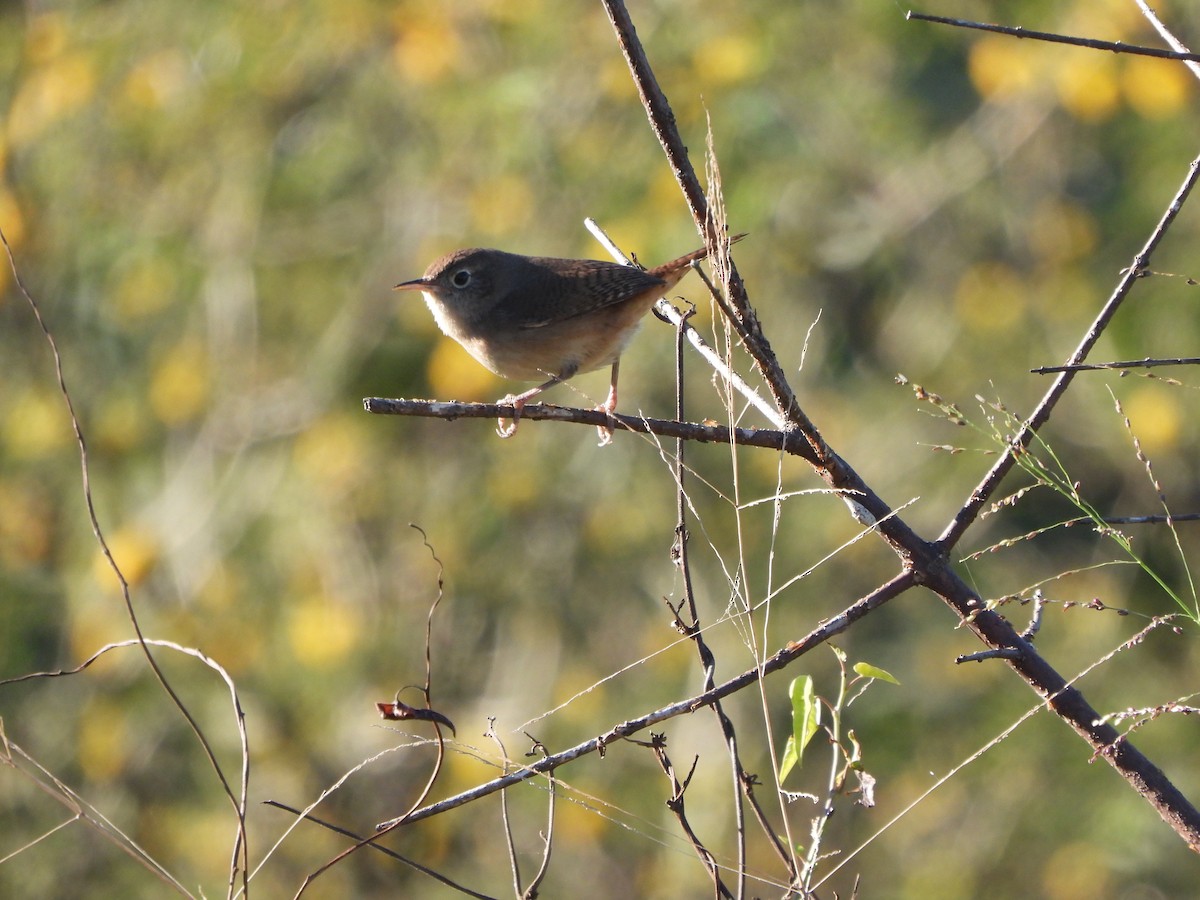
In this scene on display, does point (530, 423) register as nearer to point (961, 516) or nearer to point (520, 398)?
point (520, 398)

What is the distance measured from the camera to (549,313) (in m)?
4.63

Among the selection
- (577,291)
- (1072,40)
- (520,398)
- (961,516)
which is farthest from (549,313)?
(1072,40)

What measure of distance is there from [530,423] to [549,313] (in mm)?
2002

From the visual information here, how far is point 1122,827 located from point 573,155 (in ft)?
15.2

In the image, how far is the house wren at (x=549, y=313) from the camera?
4543 millimetres

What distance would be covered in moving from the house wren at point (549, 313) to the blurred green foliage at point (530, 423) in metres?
1.82

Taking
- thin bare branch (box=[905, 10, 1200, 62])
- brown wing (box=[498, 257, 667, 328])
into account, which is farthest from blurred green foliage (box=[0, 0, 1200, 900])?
thin bare branch (box=[905, 10, 1200, 62])

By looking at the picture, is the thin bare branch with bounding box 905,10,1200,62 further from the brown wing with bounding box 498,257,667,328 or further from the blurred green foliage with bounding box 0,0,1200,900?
the blurred green foliage with bounding box 0,0,1200,900

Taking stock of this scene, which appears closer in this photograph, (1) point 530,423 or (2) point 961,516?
(2) point 961,516

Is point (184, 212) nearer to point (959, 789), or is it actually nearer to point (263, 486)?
point (263, 486)

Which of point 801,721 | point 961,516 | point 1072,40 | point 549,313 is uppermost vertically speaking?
point 1072,40

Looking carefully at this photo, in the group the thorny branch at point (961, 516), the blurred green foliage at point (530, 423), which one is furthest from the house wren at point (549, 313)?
the thorny branch at point (961, 516)

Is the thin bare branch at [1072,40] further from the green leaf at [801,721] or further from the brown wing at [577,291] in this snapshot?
the brown wing at [577,291]

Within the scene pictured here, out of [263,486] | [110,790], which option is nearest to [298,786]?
[110,790]
